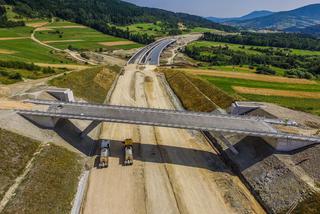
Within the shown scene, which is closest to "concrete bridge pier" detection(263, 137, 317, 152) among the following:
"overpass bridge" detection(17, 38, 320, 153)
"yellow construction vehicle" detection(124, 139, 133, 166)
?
"overpass bridge" detection(17, 38, 320, 153)

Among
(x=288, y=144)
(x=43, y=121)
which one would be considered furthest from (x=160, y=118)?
(x=288, y=144)

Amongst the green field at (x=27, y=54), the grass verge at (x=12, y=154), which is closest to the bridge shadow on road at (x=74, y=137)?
the grass verge at (x=12, y=154)

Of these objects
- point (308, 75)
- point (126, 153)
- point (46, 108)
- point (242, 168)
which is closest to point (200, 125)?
point (242, 168)

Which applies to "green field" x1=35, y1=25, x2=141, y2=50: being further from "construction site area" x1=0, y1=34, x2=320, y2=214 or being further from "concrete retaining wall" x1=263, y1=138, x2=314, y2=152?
"concrete retaining wall" x1=263, y1=138, x2=314, y2=152

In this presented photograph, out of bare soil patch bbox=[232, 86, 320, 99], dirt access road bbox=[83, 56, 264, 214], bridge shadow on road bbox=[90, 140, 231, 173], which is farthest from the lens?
bare soil patch bbox=[232, 86, 320, 99]

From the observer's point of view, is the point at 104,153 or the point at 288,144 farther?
the point at 104,153

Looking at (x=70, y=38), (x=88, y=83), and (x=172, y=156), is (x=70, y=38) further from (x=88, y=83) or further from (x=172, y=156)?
(x=172, y=156)

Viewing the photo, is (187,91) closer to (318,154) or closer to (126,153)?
(126,153)
